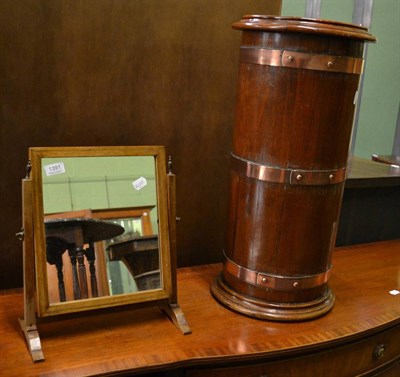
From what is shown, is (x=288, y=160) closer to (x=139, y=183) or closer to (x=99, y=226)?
(x=139, y=183)

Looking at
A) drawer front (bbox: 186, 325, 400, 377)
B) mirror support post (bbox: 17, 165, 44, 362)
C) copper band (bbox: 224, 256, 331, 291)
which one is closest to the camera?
mirror support post (bbox: 17, 165, 44, 362)

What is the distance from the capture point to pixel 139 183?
4.18 ft

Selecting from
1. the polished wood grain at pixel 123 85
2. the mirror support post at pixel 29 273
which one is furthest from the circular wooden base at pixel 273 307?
the mirror support post at pixel 29 273

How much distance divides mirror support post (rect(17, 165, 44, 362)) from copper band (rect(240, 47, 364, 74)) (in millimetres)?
594

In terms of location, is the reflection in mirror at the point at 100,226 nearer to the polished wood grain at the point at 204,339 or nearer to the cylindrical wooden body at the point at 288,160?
the polished wood grain at the point at 204,339

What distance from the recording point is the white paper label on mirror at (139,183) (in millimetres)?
1271

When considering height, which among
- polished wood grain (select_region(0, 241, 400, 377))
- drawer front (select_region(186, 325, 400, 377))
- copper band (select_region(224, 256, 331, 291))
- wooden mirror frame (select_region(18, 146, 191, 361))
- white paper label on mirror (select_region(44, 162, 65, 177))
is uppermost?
white paper label on mirror (select_region(44, 162, 65, 177))

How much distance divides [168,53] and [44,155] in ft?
1.62

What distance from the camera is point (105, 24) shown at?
1.34 m

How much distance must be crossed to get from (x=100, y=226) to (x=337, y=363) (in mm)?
715

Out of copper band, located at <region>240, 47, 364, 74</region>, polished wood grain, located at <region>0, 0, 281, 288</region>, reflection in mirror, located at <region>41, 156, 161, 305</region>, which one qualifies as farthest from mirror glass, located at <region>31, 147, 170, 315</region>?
copper band, located at <region>240, 47, 364, 74</region>

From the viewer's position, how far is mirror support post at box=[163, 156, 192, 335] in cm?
126

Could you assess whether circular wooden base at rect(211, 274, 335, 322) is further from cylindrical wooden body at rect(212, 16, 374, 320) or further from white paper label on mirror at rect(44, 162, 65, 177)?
white paper label on mirror at rect(44, 162, 65, 177)

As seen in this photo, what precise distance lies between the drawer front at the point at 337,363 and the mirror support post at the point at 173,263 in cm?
13
